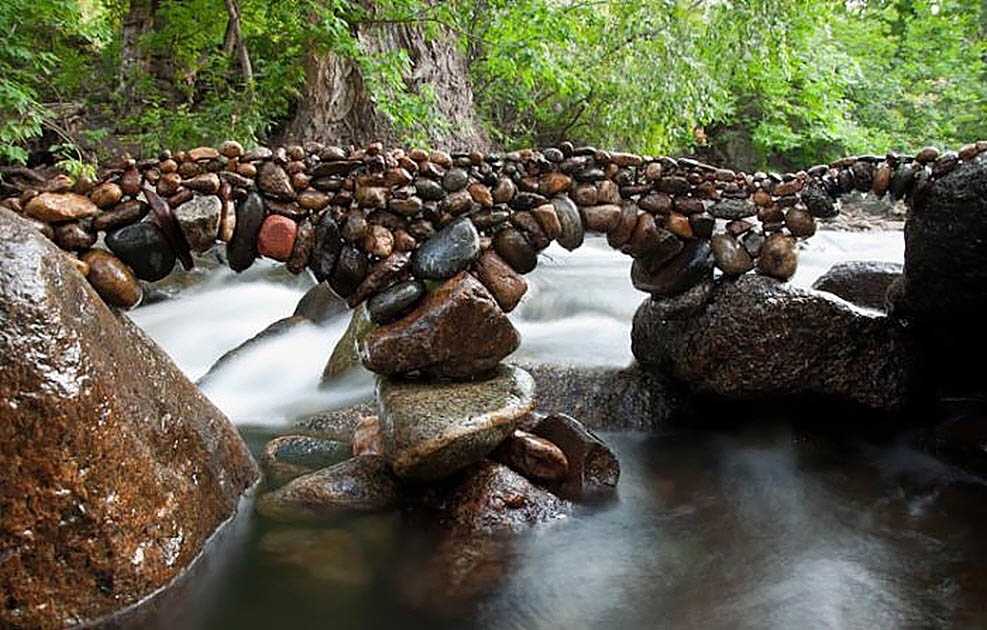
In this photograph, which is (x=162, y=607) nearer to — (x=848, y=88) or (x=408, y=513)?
(x=408, y=513)

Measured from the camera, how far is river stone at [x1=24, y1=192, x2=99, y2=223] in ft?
11.9

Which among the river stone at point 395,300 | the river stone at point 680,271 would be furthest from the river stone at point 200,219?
the river stone at point 680,271

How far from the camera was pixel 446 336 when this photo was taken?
4.23 meters

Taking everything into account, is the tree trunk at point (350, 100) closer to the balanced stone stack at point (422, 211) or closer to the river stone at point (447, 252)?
the balanced stone stack at point (422, 211)

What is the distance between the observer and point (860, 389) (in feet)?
17.2

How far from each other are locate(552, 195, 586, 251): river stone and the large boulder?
8.03ft

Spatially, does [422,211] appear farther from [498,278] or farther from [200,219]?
[200,219]

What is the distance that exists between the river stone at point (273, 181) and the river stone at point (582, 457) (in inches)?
83.1

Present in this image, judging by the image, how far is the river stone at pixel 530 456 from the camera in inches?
172

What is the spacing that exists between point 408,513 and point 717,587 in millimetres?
1698

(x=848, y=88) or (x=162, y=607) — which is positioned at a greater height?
(x=848, y=88)

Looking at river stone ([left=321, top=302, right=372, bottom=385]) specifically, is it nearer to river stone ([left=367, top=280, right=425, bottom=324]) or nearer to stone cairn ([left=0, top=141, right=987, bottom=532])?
stone cairn ([left=0, top=141, right=987, bottom=532])

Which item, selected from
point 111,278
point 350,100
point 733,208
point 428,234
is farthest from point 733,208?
point 350,100

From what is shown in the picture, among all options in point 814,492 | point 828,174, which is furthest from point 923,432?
point 828,174
